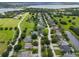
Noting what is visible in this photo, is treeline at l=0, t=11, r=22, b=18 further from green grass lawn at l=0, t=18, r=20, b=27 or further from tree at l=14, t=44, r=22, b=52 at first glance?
tree at l=14, t=44, r=22, b=52

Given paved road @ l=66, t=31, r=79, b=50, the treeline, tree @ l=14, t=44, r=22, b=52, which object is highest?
the treeline

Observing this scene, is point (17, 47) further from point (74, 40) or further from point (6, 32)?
Answer: point (74, 40)

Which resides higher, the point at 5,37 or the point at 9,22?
the point at 9,22

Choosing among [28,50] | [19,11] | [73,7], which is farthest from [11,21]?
[73,7]

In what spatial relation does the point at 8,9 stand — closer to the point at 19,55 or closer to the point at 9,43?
the point at 9,43

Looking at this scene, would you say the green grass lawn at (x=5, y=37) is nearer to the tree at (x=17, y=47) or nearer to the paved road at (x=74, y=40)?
the tree at (x=17, y=47)

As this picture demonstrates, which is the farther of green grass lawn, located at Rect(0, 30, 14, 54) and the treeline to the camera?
the treeline

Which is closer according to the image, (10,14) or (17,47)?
(17,47)

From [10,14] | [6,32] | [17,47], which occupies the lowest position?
[17,47]

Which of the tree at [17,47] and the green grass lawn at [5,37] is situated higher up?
the green grass lawn at [5,37]

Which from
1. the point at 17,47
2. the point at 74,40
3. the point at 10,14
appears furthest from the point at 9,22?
the point at 74,40

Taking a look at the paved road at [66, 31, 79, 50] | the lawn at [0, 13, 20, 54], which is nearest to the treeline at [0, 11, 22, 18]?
the lawn at [0, 13, 20, 54]

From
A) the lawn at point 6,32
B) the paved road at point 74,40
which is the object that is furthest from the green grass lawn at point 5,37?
the paved road at point 74,40
